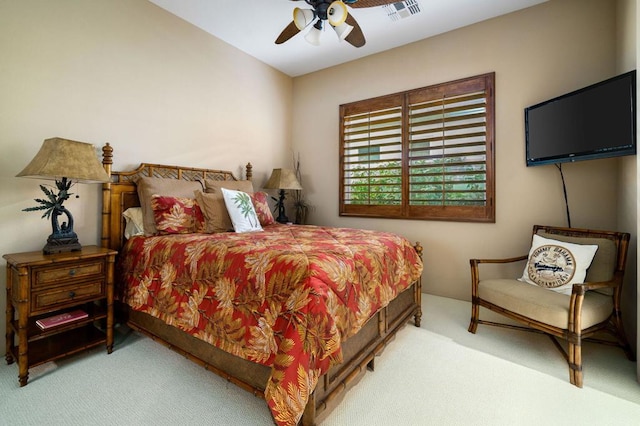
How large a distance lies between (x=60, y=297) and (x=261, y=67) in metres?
Answer: 3.55

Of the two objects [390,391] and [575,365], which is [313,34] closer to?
[390,391]

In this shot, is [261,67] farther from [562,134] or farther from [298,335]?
[298,335]

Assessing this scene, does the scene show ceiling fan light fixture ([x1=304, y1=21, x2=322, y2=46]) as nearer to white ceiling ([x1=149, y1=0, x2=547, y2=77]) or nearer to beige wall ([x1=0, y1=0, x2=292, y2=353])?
white ceiling ([x1=149, y1=0, x2=547, y2=77])

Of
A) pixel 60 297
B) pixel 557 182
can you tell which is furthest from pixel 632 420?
pixel 60 297

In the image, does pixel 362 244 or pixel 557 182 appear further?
pixel 557 182

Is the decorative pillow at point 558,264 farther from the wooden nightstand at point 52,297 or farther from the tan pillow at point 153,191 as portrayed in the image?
the wooden nightstand at point 52,297

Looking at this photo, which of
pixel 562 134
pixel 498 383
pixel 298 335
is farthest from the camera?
pixel 562 134

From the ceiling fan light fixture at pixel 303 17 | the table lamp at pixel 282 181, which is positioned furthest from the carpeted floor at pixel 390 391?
the ceiling fan light fixture at pixel 303 17

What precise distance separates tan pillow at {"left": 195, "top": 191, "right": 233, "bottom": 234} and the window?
73.6 inches

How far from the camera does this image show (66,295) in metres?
1.92

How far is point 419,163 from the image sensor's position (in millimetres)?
3490

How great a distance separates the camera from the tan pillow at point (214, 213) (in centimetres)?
267

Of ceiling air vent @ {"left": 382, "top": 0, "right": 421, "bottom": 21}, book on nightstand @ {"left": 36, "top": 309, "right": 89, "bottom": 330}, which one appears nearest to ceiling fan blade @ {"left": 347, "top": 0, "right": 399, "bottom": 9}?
ceiling air vent @ {"left": 382, "top": 0, "right": 421, "bottom": 21}

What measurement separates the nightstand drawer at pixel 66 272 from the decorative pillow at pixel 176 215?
20.7 inches
